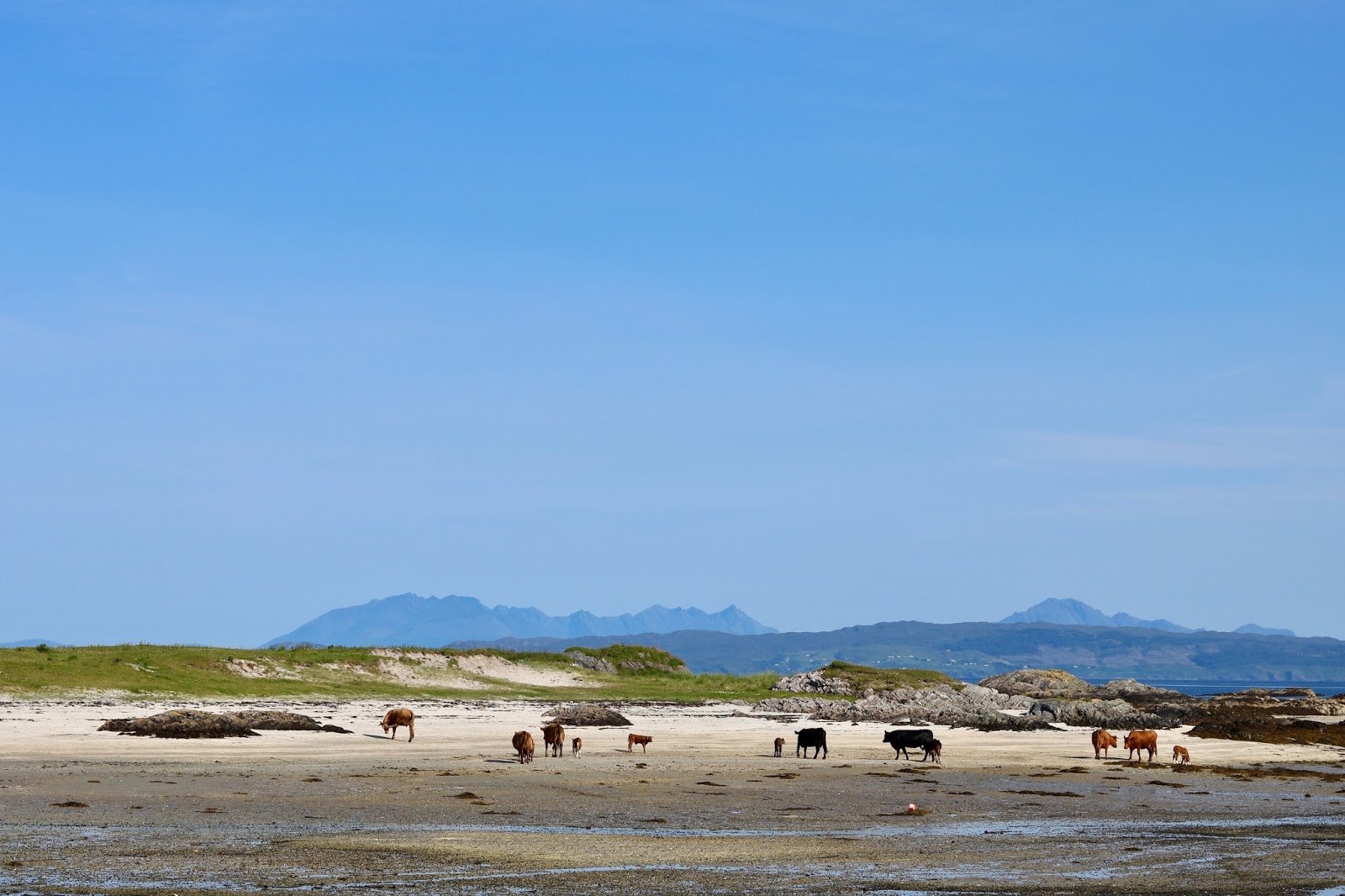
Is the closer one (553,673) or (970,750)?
(970,750)

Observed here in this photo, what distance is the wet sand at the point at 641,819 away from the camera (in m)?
17.9

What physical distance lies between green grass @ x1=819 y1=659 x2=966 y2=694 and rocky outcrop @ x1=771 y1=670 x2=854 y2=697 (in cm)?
59

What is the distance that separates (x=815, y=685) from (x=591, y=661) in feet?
58.0

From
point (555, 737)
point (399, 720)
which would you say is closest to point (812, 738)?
point (555, 737)

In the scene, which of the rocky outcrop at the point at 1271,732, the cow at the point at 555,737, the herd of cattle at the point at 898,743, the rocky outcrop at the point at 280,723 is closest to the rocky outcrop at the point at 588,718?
the herd of cattle at the point at 898,743

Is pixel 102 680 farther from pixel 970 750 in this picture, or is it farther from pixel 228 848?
pixel 228 848

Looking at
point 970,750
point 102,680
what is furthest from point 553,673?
point 970,750

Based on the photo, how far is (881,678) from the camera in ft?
292

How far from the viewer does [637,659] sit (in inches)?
3994

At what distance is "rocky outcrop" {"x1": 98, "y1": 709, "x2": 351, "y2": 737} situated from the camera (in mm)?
39031

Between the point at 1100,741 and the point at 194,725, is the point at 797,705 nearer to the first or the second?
the point at 1100,741

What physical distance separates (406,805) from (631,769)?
29.8 feet

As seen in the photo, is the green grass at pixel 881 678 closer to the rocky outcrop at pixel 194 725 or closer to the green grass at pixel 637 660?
the green grass at pixel 637 660

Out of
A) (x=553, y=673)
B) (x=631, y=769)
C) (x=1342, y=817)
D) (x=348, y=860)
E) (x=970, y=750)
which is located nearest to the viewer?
(x=348, y=860)
